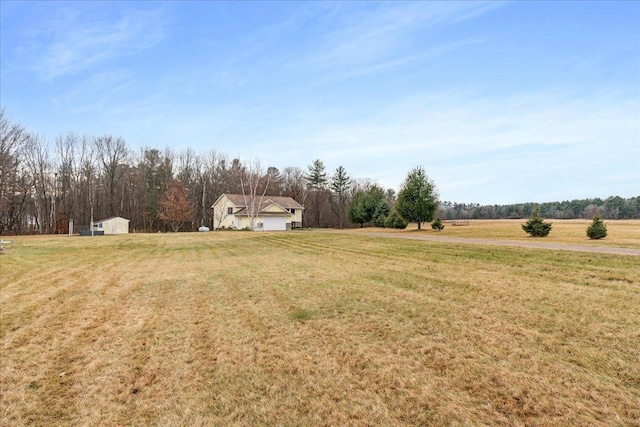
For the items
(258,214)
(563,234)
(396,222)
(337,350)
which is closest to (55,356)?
(337,350)

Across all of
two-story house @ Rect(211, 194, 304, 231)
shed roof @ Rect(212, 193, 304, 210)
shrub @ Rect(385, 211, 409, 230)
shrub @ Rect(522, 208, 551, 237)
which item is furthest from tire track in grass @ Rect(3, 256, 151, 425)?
shed roof @ Rect(212, 193, 304, 210)

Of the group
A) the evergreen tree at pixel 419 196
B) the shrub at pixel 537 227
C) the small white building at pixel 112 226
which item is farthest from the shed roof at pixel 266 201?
the shrub at pixel 537 227

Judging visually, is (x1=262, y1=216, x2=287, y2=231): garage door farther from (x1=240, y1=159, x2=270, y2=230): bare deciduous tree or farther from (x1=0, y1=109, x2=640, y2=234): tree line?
(x1=0, y1=109, x2=640, y2=234): tree line

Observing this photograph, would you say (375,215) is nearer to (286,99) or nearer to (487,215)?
(286,99)

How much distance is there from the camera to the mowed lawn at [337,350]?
2865mm

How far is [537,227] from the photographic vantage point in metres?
19.4

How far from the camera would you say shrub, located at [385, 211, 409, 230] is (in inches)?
1309

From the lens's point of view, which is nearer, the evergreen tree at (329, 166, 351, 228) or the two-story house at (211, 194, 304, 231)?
the two-story house at (211, 194, 304, 231)

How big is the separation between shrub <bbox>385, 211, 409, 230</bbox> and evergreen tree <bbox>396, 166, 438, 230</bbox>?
3.46m

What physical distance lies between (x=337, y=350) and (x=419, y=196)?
25936mm

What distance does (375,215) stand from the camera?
4331cm

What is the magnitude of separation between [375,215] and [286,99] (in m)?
25.2

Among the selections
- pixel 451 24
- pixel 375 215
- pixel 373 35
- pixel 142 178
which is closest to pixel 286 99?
pixel 373 35

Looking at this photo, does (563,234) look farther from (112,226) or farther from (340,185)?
(112,226)
